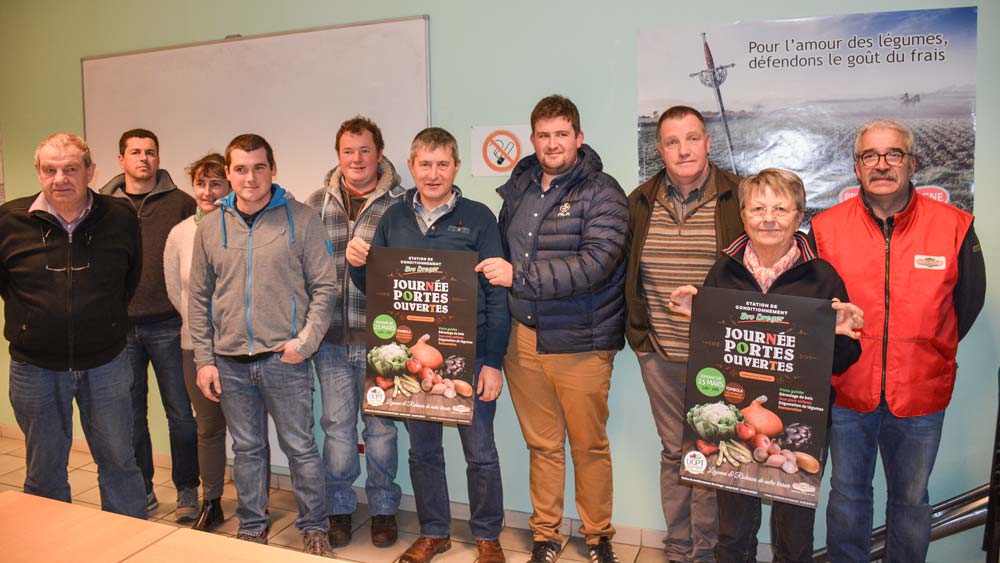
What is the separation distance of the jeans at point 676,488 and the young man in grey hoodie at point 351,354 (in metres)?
1.28

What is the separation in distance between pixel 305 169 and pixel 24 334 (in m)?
1.54

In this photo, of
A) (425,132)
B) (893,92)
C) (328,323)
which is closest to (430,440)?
(328,323)

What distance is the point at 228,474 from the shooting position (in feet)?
13.3

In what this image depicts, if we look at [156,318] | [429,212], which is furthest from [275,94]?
[429,212]

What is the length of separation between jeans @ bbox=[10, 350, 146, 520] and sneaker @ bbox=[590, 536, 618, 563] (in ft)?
6.51

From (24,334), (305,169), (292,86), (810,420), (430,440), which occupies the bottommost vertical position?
(430,440)

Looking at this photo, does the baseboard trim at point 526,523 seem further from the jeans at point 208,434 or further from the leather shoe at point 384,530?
the jeans at point 208,434

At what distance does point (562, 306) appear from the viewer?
2721mm

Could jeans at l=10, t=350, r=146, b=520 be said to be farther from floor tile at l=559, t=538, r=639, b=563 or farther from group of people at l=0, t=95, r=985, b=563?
floor tile at l=559, t=538, r=639, b=563

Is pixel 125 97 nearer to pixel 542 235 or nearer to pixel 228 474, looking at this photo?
pixel 228 474

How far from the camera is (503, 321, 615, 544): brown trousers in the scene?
9.14 feet

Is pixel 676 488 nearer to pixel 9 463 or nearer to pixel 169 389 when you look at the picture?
pixel 169 389

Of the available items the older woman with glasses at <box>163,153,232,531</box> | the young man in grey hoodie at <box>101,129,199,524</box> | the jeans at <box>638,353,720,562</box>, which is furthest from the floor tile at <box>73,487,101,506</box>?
the jeans at <box>638,353,720,562</box>

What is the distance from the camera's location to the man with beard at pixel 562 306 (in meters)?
2.63
